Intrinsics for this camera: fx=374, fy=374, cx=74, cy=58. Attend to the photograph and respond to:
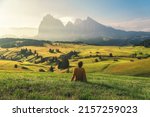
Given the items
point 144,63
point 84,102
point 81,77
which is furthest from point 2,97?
point 144,63

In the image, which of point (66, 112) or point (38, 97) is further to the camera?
point (38, 97)

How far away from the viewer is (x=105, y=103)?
58.6ft

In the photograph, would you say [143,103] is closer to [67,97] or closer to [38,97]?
[67,97]

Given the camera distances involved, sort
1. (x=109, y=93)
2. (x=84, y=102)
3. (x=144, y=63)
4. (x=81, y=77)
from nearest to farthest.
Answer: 1. (x=84, y=102)
2. (x=109, y=93)
3. (x=81, y=77)
4. (x=144, y=63)

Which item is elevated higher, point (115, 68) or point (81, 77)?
point (81, 77)

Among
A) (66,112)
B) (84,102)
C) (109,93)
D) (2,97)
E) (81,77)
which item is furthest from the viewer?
(81,77)

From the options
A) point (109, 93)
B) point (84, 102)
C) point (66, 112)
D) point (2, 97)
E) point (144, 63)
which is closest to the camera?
point (66, 112)

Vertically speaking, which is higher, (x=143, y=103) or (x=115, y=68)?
(x=143, y=103)

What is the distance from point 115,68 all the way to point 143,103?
450 ft

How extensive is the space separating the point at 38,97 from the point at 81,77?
10.5 metres

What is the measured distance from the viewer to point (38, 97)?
773 inches

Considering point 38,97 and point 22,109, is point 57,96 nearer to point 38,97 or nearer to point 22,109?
point 38,97

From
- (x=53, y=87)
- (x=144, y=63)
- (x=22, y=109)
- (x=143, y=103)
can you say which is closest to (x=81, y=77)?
(x=53, y=87)

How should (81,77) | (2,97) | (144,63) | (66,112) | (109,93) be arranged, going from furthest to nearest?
(144,63) < (81,77) < (109,93) < (2,97) < (66,112)
